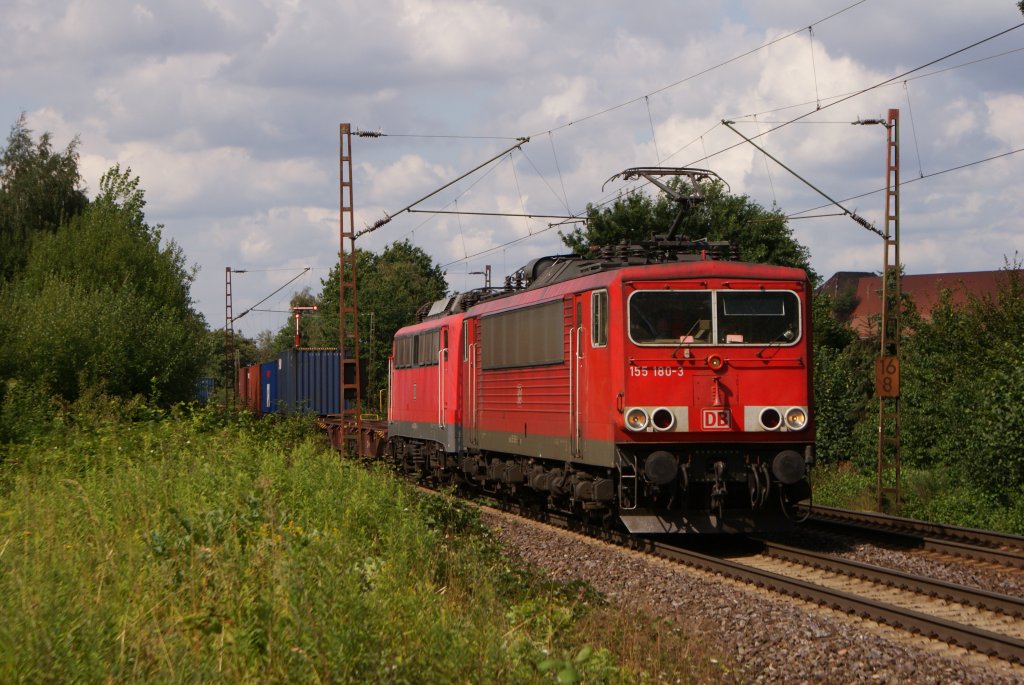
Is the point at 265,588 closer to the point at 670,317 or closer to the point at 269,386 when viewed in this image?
the point at 670,317

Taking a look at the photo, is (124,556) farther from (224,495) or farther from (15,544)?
(224,495)

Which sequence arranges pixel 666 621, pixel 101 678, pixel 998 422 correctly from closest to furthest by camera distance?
pixel 101 678, pixel 666 621, pixel 998 422

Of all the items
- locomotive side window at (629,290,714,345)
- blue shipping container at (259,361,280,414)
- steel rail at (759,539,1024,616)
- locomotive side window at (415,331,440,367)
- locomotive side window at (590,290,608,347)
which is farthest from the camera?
blue shipping container at (259,361,280,414)

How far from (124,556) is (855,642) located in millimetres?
5488

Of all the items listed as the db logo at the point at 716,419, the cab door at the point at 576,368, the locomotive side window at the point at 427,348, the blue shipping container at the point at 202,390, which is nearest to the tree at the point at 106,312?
the blue shipping container at the point at 202,390

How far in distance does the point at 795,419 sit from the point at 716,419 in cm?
98

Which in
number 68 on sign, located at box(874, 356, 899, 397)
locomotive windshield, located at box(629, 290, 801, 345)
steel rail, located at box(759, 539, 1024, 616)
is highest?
locomotive windshield, located at box(629, 290, 801, 345)

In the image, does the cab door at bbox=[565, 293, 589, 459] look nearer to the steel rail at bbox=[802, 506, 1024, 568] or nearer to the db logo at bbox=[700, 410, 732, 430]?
the db logo at bbox=[700, 410, 732, 430]

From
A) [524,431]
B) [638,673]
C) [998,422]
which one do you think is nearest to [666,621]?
[638,673]

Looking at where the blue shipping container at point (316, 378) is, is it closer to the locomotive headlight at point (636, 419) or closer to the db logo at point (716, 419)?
the locomotive headlight at point (636, 419)

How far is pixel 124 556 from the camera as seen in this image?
8562mm

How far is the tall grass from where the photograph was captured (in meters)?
5.91

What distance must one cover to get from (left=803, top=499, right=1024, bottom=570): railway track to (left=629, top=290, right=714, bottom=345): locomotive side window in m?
3.75

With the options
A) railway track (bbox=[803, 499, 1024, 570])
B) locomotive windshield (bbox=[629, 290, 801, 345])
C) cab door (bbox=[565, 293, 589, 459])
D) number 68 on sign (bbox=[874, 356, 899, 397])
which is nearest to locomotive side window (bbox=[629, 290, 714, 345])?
locomotive windshield (bbox=[629, 290, 801, 345])
